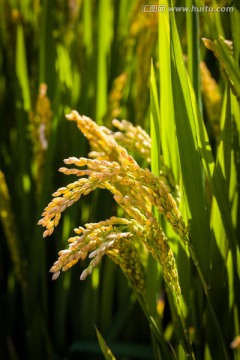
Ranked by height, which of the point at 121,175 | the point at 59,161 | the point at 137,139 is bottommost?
the point at 121,175

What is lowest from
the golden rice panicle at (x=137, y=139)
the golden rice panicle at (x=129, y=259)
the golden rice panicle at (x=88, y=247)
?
the golden rice panicle at (x=129, y=259)

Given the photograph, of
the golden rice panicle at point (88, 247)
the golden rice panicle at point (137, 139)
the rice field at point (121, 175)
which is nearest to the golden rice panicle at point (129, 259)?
the rice field at point (121, 175)

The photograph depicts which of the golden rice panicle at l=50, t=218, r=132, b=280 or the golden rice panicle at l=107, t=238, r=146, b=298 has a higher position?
the golden rice panicle at l=50, t=218, r=132, b=280

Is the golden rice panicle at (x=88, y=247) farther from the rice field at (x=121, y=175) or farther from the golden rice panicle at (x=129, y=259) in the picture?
the golden rice panicle at (x=129, y=259)

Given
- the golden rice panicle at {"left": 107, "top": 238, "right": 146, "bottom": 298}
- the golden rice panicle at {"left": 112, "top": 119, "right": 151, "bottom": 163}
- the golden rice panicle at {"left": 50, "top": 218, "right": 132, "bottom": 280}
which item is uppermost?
the golden rice panicle at {"left": 112, "top": 119, "right": 151, "bottom": 163}

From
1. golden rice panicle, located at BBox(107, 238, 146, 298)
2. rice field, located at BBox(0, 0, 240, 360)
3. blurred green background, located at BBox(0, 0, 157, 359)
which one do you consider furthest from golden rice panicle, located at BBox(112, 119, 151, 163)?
blurred green background, located at BBox(0, 0, 157, 359)

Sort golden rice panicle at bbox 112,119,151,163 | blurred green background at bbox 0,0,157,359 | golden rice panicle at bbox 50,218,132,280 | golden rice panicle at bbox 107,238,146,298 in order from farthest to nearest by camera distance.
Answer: blurred green background at bbox 0,0,157,359 < golden rice panicle at bbox 112,119,151,163 < golden rice panicle at bbox 107,238,146,298 < golden rice panicle at bbox 50,218,132,280

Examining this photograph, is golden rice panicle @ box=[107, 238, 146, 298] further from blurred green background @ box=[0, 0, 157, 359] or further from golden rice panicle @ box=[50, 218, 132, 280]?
blurred green background @ box=[0, 0, 157, 359]

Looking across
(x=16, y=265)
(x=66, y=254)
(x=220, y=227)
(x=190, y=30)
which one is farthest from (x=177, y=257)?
(x=16, y=265)

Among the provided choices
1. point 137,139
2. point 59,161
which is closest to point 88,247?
point 137,139

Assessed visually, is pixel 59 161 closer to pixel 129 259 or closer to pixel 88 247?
pixel 129 259
